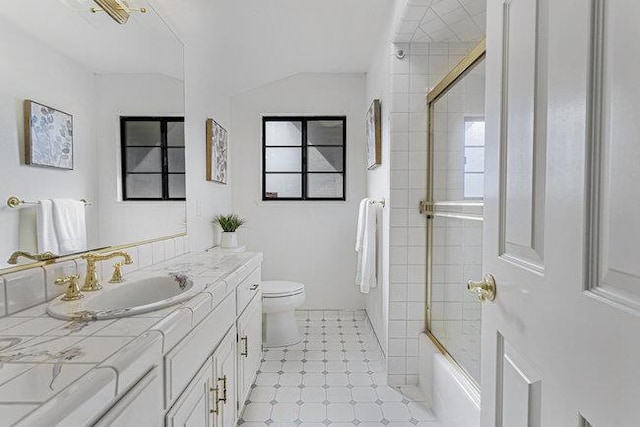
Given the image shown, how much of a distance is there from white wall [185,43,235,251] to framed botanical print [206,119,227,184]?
56mm

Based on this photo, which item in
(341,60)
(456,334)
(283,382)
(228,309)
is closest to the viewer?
(228,309)

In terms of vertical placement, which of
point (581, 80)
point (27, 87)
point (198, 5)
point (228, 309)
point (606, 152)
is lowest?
point (228, 309)

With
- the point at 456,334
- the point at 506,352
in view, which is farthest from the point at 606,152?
the point at 456,334

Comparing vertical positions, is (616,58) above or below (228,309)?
above

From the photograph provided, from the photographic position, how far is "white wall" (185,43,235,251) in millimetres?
2244

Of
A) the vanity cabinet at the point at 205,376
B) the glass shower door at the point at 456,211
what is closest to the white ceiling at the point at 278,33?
the glass shower door at the point at 456,211

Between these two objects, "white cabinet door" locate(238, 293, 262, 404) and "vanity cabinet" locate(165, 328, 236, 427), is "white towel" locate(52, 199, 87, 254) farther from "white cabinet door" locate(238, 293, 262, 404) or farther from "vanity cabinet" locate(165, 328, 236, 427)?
"white cabinet door" locate(238, 293, 262, 404)

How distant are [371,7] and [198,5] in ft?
3.53

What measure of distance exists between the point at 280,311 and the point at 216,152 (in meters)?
1.35

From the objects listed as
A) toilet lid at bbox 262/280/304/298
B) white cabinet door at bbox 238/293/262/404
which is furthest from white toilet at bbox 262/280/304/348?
white cabinet door at bbox 238/293/262/404

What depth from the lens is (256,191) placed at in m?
3.42

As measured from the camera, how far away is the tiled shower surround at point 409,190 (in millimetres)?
2105

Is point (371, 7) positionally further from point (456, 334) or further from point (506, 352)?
point (506, 352)

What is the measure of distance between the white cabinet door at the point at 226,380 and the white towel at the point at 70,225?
64 cm
